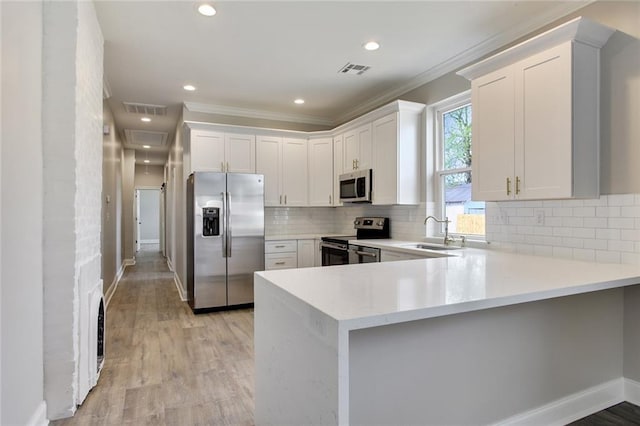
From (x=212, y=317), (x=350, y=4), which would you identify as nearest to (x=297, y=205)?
(x=212, y=317)

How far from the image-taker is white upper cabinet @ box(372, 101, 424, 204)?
400 cm

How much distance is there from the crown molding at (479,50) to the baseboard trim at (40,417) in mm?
4124

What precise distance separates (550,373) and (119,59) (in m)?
4.31

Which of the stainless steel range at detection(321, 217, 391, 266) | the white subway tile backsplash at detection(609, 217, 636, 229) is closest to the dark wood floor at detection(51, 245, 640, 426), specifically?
the white subway tile backsplash at detection(609, 217, 636, 229)

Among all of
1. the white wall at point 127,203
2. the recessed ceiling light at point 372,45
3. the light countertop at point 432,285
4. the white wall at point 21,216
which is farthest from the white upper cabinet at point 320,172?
the white wall at point 127,203

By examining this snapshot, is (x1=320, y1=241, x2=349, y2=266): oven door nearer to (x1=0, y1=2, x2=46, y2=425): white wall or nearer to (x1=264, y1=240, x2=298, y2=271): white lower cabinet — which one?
(x1=264, y1=240, x2=298, y2=271): white lower cabinet

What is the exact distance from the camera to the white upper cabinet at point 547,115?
2.36m

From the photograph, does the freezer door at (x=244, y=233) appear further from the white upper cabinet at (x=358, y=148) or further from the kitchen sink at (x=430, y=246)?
the kitchen sink at (x=430, y=246)

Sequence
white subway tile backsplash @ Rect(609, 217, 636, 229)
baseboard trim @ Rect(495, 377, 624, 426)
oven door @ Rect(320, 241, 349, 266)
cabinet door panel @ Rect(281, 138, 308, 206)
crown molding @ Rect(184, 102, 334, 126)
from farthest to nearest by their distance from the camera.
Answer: cabinet door panel @ Rect(281, 138, 308, 206) → crown molding @ Rect(184, 102, 334, 126) → oven door @ Rect(320, 241, 349, 266) → white subway tile backsplash @ Rect(609, 217, 636, 229) → baseboard trim @ Rect(495, 377, 624, 426)

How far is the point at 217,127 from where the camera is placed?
489cm

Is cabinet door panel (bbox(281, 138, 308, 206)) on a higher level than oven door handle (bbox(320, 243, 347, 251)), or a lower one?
higher

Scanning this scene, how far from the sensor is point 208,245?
455cm

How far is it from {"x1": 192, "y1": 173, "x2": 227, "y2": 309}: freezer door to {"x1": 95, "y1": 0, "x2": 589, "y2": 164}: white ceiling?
1165 millimetres

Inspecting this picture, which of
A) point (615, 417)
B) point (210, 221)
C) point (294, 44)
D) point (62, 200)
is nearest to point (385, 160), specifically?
point (294, 44)
